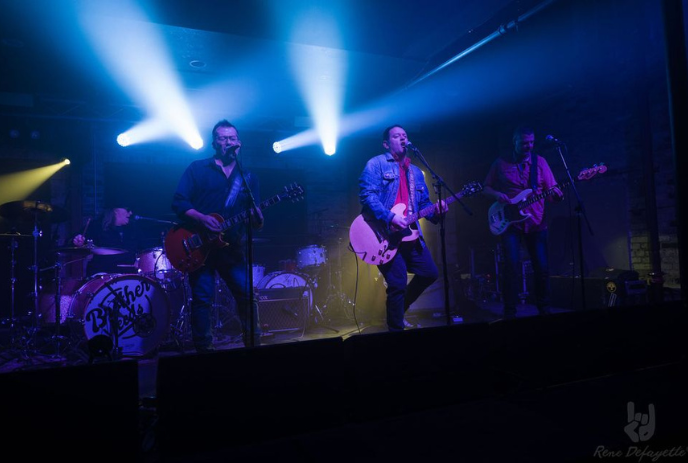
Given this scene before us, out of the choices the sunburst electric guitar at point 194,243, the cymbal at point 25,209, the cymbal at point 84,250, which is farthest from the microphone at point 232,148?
the cymbal at point 25,209

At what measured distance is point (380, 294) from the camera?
7621mm

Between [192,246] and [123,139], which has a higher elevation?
[123,139]

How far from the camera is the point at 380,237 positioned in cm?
416

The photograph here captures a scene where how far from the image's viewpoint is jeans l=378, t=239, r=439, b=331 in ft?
13.0

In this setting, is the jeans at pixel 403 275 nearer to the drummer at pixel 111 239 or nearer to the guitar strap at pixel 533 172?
the guitar strap at pixel 533 172

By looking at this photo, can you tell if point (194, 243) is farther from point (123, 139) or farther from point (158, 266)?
point (123, 139)

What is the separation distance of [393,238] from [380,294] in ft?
12.1

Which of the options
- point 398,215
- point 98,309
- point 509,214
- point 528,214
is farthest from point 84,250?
point 528,214

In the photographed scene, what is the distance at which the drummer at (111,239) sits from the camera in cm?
640

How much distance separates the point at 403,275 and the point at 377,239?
1.47ft

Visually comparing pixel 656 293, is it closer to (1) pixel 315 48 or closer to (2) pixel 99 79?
(1) pixel 315 48

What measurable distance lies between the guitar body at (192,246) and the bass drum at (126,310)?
5.13ft

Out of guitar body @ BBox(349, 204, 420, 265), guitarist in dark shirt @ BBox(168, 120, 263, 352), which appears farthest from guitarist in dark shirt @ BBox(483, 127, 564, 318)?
guitarist in dark shirt @ BBox(168, 120, 263, 352)

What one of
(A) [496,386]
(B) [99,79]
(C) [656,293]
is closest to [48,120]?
(B) [99,79]
